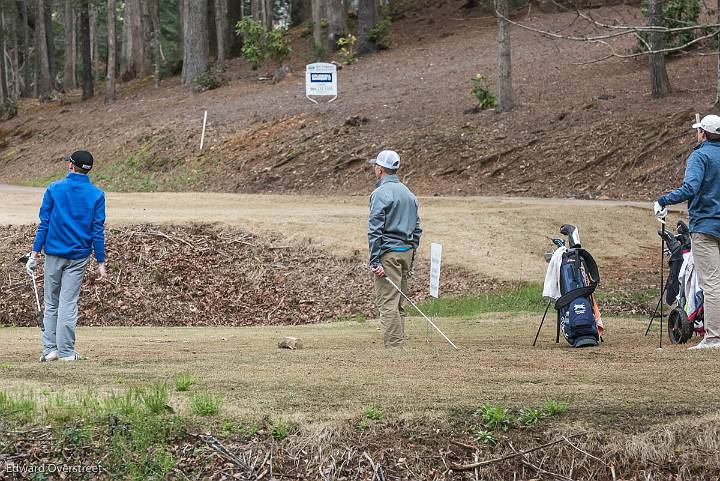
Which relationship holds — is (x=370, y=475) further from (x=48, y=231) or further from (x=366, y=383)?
(x=48, y=231)

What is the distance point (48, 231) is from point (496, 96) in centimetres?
2446

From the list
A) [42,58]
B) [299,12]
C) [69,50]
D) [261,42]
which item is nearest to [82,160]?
[261,42]

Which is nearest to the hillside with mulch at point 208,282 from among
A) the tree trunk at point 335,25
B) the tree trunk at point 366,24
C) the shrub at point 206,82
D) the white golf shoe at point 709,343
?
the white golf shoe at point 709,343

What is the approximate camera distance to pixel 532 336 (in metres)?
13.9

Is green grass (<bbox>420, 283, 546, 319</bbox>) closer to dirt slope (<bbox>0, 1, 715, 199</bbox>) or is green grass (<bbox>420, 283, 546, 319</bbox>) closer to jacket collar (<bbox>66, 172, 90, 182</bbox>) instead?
dirt slope (<bbox>0, 1, 715, 199</bbox>)

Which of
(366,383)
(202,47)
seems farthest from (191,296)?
(202,47)

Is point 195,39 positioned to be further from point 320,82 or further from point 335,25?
point 320,82

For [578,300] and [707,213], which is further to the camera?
[578,300]

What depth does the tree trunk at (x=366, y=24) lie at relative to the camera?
46.2 metres

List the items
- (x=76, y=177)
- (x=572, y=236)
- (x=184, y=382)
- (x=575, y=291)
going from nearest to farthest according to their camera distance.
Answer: (x=184, y=382) < (x=76, y=177) < (x=575, y=291) < (x=572, y=236)

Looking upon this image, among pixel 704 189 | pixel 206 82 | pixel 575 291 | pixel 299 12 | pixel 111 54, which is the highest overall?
pixel 299 12

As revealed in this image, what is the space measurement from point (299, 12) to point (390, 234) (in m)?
53.1

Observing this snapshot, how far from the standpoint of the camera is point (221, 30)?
5062 centimetres

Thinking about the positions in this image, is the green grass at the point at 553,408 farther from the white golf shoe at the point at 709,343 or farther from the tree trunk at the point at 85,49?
the tree trunk at the point at 85,49
